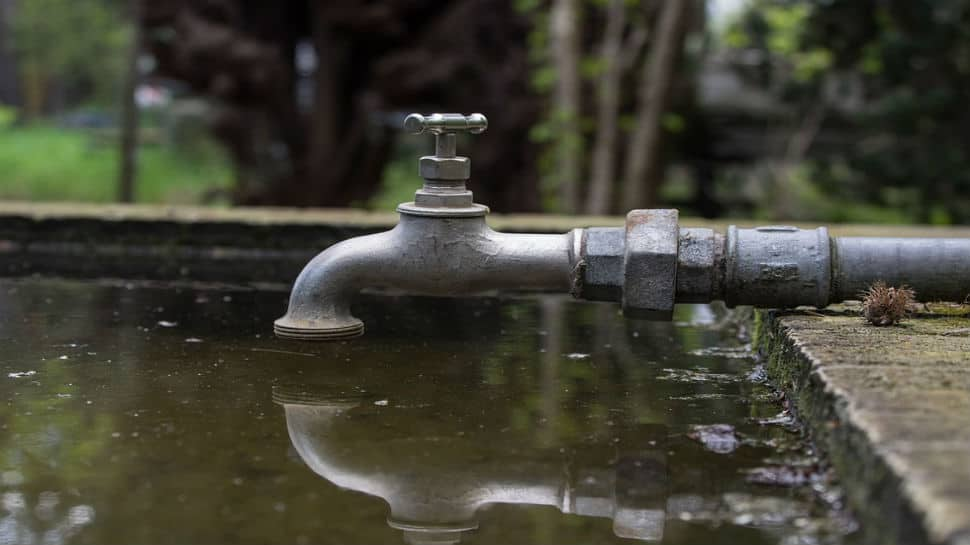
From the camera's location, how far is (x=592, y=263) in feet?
9.27

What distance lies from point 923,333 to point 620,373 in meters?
0.69

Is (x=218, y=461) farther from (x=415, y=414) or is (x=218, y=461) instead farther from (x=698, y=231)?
(x=698, y=231)

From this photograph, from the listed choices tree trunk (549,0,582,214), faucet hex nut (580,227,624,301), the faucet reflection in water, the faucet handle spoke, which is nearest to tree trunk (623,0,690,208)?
tree trunk (549,0,582,214)

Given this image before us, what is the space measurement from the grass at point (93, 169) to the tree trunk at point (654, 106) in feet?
15.9

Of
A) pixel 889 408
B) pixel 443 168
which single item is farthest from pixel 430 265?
pixel 889 408

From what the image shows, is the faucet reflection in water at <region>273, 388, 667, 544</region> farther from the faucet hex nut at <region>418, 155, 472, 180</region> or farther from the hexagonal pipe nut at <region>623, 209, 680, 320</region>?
the faucet hex nut at <region>418, 155, 472, 180</region>

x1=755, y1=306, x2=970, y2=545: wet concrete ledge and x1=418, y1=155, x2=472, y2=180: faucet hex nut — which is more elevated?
x1=418, y1=155, x2=472, y2=180: faucet hex nut

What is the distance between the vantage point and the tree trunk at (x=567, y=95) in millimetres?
7129

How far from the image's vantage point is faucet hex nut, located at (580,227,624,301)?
111 inches

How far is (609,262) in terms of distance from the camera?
282 centimetres

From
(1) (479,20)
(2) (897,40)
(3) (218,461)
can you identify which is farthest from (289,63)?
(3) (218,461)

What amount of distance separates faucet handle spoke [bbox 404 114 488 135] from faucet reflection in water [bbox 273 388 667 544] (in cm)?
84

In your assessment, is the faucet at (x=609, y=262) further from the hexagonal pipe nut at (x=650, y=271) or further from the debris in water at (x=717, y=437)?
the debris in water at (x=717, y=437)

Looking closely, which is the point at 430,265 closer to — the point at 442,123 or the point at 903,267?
the point at 442,123
